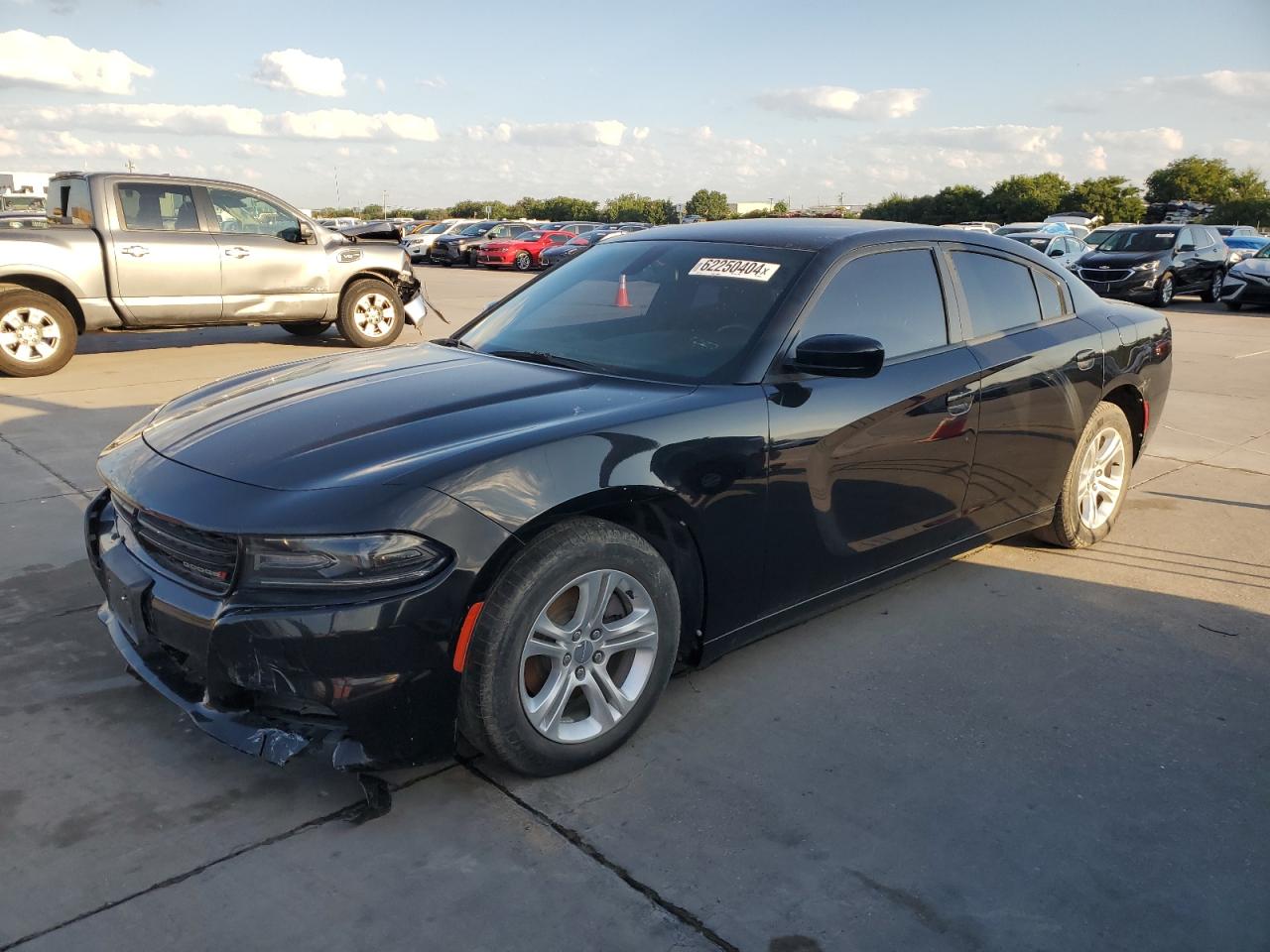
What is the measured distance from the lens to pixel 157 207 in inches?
405

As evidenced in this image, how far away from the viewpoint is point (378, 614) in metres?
2.58

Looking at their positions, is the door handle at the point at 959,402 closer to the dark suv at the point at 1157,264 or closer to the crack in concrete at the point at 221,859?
the crack in concrete at the point at 221,859

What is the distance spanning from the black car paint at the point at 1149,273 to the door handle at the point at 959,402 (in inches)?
693

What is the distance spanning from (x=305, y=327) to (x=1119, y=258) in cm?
1608

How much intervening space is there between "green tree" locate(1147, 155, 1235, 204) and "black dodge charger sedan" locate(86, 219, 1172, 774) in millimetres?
67029

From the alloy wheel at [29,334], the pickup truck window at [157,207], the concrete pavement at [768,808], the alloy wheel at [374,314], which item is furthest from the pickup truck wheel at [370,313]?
the concrete pavement at [768,808]

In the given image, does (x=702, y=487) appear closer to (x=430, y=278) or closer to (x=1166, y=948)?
(x=1166, y=948)

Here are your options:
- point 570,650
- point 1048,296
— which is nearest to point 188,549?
point 570,650

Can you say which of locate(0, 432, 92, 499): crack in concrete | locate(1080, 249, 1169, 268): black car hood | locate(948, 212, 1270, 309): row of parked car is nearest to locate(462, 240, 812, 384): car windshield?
locate(0, 432, 92, 499): crack in concrete

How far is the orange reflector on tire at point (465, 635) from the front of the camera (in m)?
2.70

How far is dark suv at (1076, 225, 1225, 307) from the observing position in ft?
66.4

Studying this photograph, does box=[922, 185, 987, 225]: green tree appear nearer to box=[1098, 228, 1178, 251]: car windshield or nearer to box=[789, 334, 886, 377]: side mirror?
box=[1098, 228, 1178, 251]: car windshield

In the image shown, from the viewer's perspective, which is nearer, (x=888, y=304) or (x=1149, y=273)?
(x=888, y=304)

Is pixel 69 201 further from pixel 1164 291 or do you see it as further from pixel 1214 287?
pixel 1214 287
